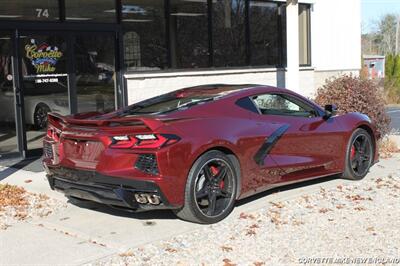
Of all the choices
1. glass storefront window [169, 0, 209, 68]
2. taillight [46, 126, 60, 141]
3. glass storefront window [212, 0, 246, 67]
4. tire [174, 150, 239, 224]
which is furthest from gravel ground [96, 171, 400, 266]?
glass storefront window [212, 0, 246, 67]

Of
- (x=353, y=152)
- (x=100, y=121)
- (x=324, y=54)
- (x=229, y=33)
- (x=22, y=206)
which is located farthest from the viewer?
(x=324, y=54)

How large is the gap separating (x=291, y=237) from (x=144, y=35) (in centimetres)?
723

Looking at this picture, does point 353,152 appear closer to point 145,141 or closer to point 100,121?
point 145,141

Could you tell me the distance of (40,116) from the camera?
34.0 ft

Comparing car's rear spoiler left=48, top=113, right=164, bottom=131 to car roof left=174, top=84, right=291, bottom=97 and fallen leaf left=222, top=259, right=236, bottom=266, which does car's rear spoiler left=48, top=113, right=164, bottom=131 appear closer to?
car roof left=174, top=84, right=291, bottom=97

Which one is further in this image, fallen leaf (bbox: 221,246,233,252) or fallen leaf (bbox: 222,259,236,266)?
fallen leaf (bbox: 221,246,233,252)

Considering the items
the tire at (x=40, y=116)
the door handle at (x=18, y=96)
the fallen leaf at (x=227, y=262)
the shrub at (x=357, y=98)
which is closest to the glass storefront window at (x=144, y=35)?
the tire at (x=40, y=116)

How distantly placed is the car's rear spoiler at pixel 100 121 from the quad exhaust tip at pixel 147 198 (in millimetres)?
632

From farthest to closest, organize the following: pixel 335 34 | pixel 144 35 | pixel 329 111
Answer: pixel 335 34, pixel 144 35, pixel 329 111

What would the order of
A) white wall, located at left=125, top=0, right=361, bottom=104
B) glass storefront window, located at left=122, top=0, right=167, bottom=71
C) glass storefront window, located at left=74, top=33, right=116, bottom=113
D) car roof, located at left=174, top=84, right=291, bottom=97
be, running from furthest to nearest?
white wall, located at left=125, top=0, right=361, bottom=104, glass storefront window, located at left=122, top=0, right=167, bottom=71, glass storefront window, located at left=74, top=33, right=116, bottom=113, car roof, located at left=174, top=84, right=291, bottom=97

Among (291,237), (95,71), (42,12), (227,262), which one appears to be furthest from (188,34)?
(227,262)

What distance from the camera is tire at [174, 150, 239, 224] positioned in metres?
5.68

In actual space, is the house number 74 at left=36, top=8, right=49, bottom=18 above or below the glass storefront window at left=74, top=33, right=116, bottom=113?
above

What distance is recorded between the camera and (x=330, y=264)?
187 inches
